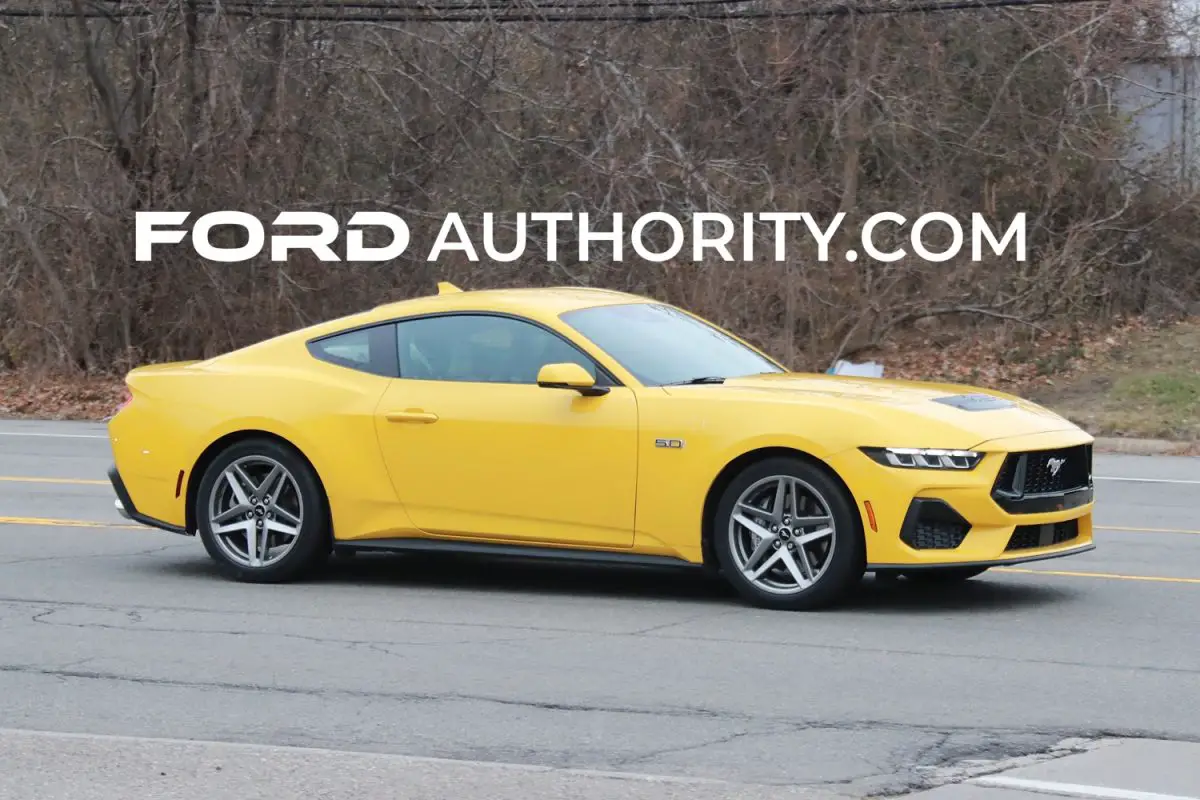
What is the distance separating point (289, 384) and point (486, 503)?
1305 millimetres

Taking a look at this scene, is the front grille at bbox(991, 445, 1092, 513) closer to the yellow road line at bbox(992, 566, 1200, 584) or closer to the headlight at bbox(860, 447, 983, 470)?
the headlight at bbox(860, 447, 983, 470)

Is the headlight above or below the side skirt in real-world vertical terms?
above

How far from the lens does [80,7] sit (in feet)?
83.7

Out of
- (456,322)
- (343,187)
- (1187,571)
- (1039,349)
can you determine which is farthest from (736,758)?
(343,187)

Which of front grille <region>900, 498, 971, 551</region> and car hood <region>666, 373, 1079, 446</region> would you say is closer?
front grille <region>900, 498, 971, 551</region>

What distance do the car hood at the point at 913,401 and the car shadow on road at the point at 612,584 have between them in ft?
2.99

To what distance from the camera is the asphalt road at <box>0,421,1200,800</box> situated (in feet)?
20.6

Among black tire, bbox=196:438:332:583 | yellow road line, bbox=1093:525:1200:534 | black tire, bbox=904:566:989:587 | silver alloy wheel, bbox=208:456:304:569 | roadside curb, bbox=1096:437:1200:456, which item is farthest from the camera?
roadside curb, bbox=1096:437:1200:456

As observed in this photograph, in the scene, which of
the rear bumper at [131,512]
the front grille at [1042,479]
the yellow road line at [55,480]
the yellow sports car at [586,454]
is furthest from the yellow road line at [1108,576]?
the yellow road line at [55,480]

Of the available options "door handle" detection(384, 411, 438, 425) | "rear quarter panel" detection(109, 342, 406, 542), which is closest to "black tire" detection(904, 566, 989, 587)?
"door handle" detection(384, 411, 438, 425)

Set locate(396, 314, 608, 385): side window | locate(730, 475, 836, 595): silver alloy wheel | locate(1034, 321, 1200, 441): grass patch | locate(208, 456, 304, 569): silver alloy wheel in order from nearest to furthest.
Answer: locate(730, 475, 836, 595): silver alloy wheel < locate(396, 314, 608, 385): side window < locate(208, 456, 304, 569): silver alloy wheel < locate(1034, 321, 1200, 441): grass patch

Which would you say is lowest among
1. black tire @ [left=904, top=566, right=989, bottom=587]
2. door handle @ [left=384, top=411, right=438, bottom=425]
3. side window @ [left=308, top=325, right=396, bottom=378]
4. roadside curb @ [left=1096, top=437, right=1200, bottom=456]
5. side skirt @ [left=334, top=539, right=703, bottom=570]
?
black tire @ [left=904, top=566, right=989, bottom=587]

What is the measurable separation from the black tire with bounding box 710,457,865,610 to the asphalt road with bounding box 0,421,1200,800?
0.11 meters

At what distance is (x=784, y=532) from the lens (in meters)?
8.62
